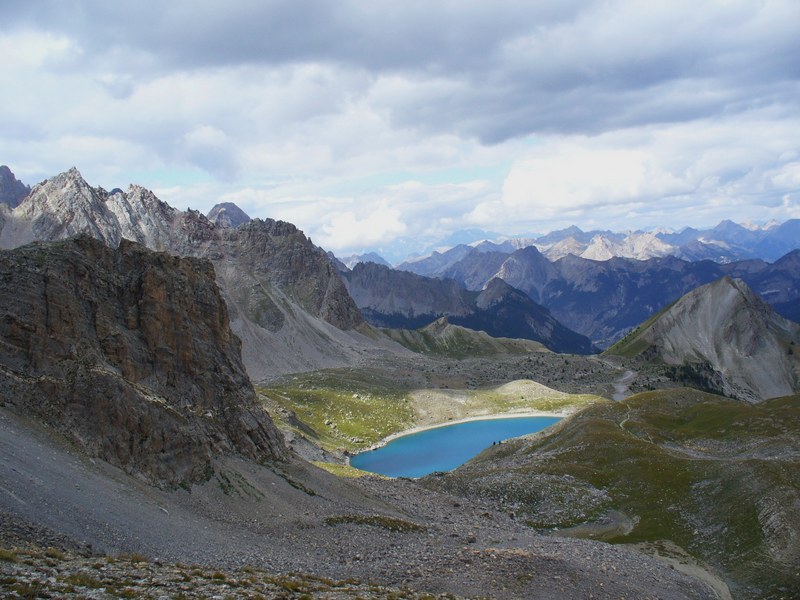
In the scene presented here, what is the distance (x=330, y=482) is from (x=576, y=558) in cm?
2697

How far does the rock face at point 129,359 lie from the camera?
45.9 meters

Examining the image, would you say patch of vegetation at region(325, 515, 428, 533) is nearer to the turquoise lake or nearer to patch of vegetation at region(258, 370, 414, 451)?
patch of vegetation at region(258, 370, 414, 451)

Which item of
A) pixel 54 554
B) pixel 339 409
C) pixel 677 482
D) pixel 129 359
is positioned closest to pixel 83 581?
pixel 54 554

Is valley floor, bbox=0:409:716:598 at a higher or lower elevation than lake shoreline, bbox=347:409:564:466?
higher

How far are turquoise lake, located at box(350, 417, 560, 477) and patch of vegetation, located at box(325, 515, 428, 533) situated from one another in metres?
65.1

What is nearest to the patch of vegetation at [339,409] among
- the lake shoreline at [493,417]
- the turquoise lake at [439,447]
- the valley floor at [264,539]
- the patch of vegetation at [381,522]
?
the lake shoreline at [493,417]

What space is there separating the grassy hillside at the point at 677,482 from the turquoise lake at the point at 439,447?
21.5 metres

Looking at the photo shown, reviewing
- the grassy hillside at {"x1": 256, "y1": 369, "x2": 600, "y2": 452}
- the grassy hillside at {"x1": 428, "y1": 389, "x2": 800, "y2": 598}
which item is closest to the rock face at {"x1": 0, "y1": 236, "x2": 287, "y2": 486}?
the grassy hillside at {"x1": 428, "y1": 389, "x2": 800, "y2": 598}

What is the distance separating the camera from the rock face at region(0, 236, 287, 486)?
45.9 metres

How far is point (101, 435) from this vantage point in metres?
45.6

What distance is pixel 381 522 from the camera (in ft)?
175

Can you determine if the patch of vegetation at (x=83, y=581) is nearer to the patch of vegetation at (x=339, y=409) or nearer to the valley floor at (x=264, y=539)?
the valley floor at (x=264, y=539)

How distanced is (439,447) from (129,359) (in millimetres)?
98473

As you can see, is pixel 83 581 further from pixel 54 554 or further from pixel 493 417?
pixel 493 417
